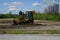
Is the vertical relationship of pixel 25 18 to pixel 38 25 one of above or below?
above

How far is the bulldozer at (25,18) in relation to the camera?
216 inches

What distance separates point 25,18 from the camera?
5.54 m

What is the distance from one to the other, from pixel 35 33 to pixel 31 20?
47 cm

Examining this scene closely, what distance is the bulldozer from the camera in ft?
18.0

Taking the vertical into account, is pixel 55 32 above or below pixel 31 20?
below

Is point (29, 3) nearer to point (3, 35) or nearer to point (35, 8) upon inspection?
point (35, 8)

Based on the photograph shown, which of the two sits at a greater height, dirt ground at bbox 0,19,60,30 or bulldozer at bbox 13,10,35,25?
bulldozer at bbox 13,10,35,25

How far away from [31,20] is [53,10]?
842mm

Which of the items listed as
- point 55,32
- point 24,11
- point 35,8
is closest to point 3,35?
point 24,11

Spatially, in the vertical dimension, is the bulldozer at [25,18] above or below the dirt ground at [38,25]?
above

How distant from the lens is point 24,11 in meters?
5.44
